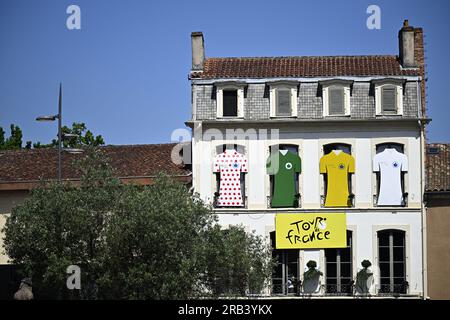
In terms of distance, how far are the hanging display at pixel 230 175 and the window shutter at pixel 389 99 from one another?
696 cm

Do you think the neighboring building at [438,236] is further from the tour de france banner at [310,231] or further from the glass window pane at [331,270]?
the glass window pane at [331,270]

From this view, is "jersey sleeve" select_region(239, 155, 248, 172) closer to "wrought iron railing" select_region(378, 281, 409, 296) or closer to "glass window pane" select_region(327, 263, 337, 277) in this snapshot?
"glass window pane" select_region(327, 263, 337, 277)

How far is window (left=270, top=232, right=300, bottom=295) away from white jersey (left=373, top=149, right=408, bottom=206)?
469 cm

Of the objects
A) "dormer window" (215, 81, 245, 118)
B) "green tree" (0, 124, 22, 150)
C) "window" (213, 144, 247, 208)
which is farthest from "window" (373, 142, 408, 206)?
"green tree" (0, 124, 22, 150)

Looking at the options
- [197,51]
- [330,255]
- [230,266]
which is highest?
[197,51]

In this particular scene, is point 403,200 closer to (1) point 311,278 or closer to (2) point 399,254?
(2) point 399,254

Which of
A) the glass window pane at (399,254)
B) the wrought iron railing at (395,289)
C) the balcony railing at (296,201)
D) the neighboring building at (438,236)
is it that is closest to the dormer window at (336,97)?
the balcony railing at (296,201)

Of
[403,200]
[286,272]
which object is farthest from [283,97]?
[286,272]

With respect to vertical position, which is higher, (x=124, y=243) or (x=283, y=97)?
(x=283, y=97)

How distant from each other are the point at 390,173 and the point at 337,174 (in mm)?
2426

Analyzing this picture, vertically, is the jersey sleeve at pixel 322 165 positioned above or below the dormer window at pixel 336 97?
below

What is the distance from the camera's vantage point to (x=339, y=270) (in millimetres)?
40250

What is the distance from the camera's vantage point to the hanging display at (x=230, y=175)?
134ft
